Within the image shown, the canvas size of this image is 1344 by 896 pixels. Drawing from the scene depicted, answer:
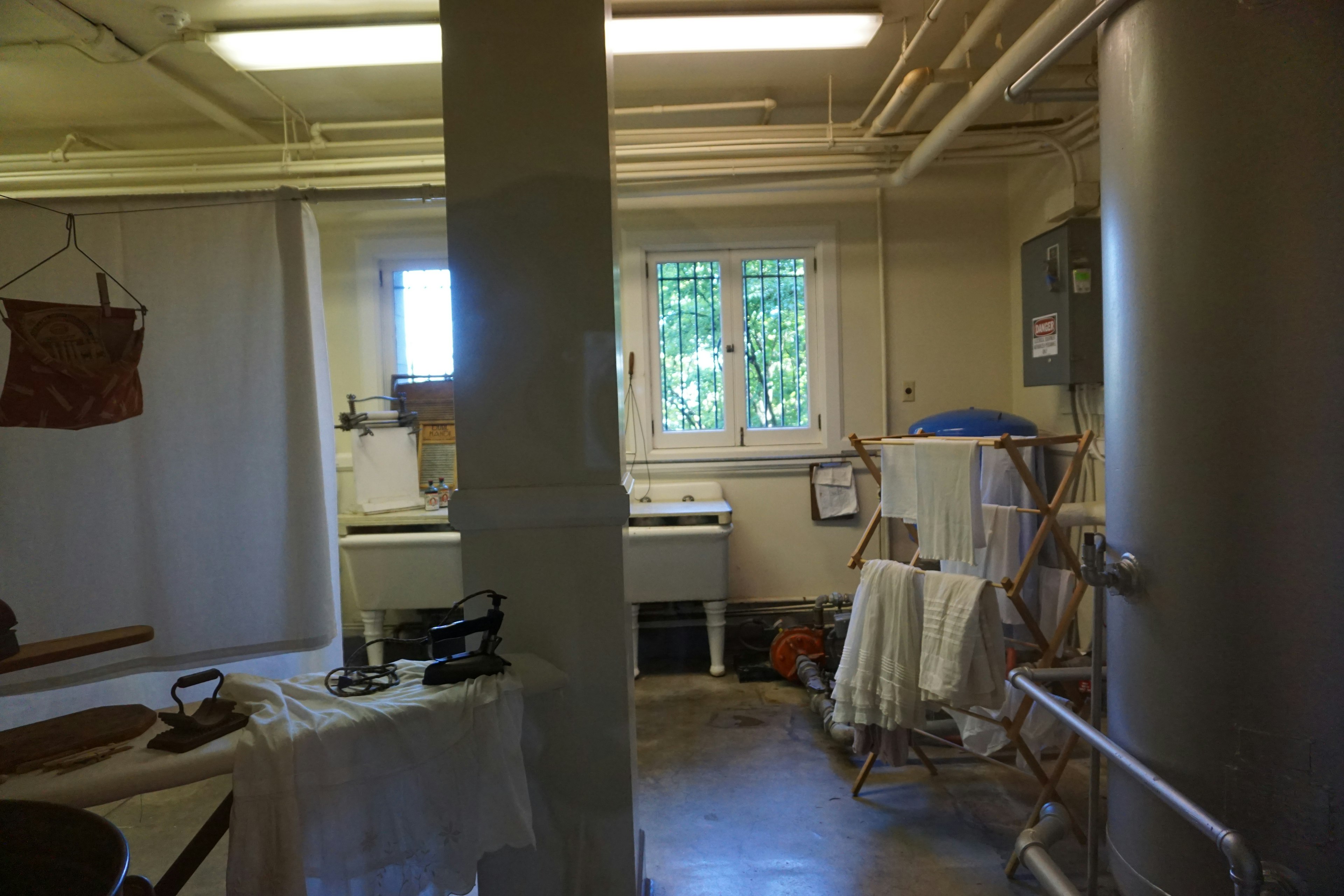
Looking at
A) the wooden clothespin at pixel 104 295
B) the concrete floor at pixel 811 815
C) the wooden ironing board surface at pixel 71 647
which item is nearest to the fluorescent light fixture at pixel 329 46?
the wooden clothespin at pixel 104 295

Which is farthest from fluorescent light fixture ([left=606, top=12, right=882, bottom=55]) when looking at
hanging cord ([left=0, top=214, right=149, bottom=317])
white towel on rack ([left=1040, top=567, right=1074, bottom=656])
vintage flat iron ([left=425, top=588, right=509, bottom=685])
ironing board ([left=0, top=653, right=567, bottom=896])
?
ironing board ([left=0, top=653, right=567, bottom=896])

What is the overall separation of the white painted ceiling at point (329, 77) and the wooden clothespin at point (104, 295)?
1420 mm

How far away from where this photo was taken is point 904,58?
2.77m

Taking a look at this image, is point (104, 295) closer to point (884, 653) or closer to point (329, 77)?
point (329, 77)

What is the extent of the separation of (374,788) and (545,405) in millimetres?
745

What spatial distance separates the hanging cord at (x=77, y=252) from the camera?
1.84m

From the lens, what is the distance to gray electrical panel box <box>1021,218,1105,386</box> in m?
2.91

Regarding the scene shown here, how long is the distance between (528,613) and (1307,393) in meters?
1.31

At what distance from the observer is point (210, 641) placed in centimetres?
190

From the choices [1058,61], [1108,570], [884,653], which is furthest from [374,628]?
[1058,61]

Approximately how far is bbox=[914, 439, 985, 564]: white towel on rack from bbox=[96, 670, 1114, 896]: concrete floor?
32.6 inches

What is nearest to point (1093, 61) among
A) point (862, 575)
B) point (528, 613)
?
point (862, 575)

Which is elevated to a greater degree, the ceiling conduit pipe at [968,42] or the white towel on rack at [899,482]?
the ceiling conduit pipe at [968,42]

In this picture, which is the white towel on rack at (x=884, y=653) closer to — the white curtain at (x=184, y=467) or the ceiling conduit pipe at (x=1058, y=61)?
the ceiling conduit pipe at (x=1058, y=61)
